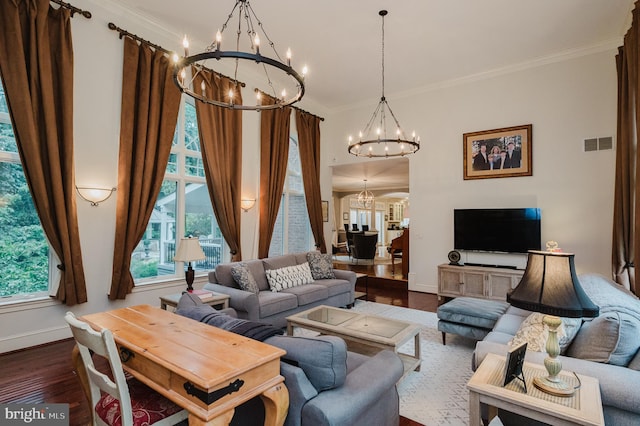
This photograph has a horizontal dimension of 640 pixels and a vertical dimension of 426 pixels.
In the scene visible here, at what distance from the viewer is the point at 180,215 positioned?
16.3 feet

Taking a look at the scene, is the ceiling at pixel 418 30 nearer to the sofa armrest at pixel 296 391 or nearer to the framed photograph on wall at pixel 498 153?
the framed photograph on wall at pixel 498 153

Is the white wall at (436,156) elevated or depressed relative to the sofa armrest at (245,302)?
elevated

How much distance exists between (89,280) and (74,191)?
3.57ft

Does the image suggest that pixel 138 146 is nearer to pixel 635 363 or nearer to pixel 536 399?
pixel 536 399

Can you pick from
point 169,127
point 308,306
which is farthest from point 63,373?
point 169,127

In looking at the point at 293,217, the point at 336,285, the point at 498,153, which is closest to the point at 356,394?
the point at 336,285

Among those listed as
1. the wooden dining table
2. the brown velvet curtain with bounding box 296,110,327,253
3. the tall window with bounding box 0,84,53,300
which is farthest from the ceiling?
the wooden dining table

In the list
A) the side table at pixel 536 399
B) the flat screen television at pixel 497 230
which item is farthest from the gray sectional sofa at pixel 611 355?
the flat screen television at pixel 497 230

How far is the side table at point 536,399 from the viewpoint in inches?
56.9

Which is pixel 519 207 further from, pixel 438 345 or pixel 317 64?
pixel 317 64

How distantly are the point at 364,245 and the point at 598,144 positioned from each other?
5793mm

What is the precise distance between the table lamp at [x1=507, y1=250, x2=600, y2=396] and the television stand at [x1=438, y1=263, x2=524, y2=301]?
13.1 ft

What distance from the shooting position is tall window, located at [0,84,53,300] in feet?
11.4

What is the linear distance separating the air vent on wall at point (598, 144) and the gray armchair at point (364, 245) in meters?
5.36
